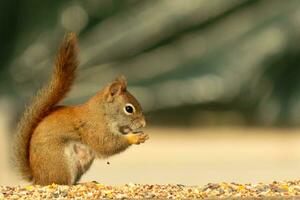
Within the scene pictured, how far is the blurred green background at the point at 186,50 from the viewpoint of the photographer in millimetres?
8219

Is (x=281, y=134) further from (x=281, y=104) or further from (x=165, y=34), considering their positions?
(x=165, y=34)

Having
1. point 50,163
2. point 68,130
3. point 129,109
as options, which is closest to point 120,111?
point 129,109

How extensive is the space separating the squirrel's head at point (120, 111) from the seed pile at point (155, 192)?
1.66ft

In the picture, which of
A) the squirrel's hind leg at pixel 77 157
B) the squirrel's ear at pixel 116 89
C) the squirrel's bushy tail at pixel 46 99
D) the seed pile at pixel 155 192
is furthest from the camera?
the squirrel's ear at pixel 116 89

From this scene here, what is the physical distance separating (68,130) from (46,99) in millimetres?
245

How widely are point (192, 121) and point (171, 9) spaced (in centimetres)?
88

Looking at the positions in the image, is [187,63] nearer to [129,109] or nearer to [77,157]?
[129,109]

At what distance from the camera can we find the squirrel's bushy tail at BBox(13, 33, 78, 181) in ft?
18.7

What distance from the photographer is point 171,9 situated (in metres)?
8.30

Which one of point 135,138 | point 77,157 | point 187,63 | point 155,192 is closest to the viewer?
point 155,192

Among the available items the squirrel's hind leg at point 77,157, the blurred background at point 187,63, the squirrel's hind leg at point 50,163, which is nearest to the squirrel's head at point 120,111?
the squirrel's hind leg at point 77,157

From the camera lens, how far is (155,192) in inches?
200

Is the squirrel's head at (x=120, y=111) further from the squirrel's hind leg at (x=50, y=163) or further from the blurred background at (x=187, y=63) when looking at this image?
the blurred background at (x=187, y=63)

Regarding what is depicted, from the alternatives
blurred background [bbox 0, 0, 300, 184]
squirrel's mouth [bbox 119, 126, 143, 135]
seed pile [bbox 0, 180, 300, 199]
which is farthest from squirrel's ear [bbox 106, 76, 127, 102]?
blurred background [bbox 0, 0, 300, 184]
